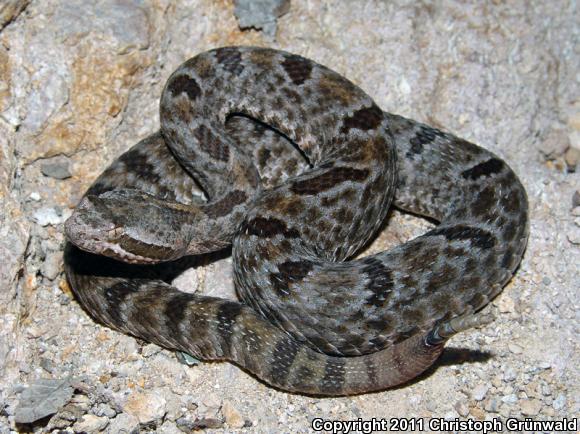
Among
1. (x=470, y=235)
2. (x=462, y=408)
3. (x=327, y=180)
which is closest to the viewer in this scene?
(x=462, y=408)

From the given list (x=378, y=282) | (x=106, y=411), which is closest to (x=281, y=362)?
(x=378, y=282)

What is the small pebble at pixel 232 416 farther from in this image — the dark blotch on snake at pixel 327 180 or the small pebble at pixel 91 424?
the dark blotch on snake at pixel 327 180

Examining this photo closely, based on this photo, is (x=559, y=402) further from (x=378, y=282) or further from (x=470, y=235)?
(x=378, y=282)

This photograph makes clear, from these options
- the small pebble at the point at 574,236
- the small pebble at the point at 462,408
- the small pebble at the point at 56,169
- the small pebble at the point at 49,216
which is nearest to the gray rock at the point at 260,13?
the small pebble at the point at 56,169

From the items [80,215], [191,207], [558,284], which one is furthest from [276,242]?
[558,284]

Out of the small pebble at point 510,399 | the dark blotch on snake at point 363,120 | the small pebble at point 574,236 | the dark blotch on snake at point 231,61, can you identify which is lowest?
the small pebble at point 510,399

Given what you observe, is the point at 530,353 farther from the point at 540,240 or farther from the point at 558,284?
the point at 540,240
